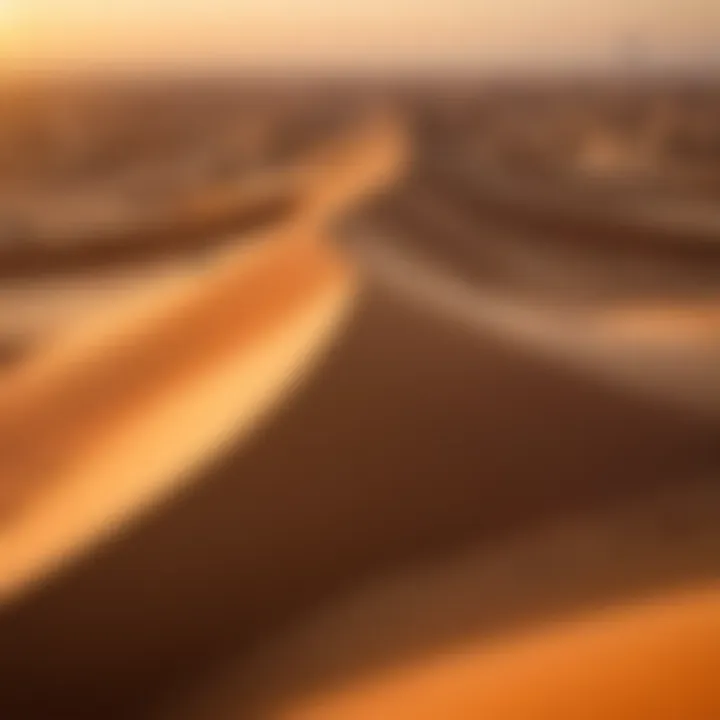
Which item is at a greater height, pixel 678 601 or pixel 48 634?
pixel 48 634

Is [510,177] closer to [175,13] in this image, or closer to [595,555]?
[175,13]

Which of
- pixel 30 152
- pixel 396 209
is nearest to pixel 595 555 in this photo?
pixel 396 209

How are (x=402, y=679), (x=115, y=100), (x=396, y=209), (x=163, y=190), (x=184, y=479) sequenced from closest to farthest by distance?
(x=402, y=679), (x=184, y=479), (x=396, y=209), (x=163, y=190), (x=115, y=100)

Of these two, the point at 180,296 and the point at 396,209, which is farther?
the point at 396,209

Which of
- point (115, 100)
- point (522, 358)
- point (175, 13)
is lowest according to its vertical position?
point (522, 358)

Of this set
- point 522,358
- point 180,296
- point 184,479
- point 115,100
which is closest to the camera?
point 184,479

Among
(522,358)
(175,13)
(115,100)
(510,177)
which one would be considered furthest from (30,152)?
(522,358)
